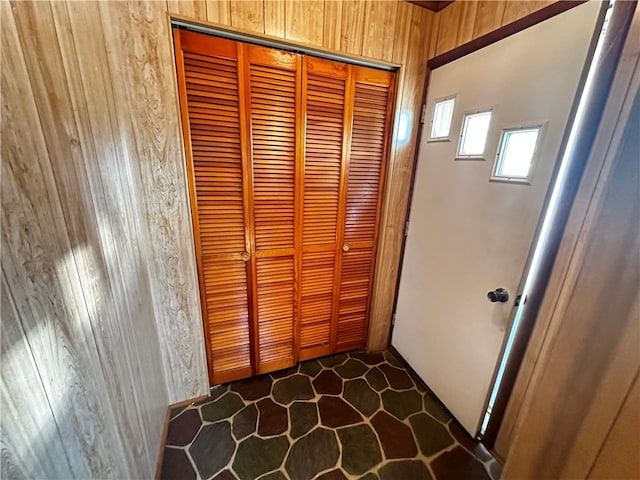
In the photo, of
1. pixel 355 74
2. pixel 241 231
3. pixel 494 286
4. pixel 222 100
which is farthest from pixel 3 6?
pixel 494 286

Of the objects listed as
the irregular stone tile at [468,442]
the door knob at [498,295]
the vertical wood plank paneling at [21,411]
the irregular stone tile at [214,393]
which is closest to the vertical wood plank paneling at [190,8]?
the vertical wood plank paneling at [21,411]

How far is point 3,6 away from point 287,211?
3.83ft

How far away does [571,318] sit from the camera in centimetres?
62

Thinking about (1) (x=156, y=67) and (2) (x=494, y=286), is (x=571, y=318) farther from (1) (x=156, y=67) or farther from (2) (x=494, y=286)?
(1) (x=156, y=67)

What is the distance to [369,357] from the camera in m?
2.02

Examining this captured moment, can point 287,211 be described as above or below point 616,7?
below

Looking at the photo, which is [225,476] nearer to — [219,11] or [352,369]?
[352,369]

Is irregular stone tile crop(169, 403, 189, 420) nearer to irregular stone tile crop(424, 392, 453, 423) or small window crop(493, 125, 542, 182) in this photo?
irregular stone tile crop(424, 392, 453, 423)

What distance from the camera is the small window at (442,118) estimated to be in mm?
1466

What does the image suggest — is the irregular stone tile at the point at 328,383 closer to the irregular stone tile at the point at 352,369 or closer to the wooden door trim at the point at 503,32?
the irregular stone tile at the point at 352,369

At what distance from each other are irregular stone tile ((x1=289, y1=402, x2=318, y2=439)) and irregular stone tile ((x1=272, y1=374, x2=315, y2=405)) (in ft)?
0.17

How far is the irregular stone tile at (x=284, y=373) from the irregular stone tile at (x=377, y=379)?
1.73ft

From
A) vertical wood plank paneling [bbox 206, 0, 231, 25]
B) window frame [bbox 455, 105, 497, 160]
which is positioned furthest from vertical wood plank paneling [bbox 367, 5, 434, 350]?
vertical wood plank paneling [bbox 206, 0, 231, 25]

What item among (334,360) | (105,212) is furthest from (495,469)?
(105,212)
